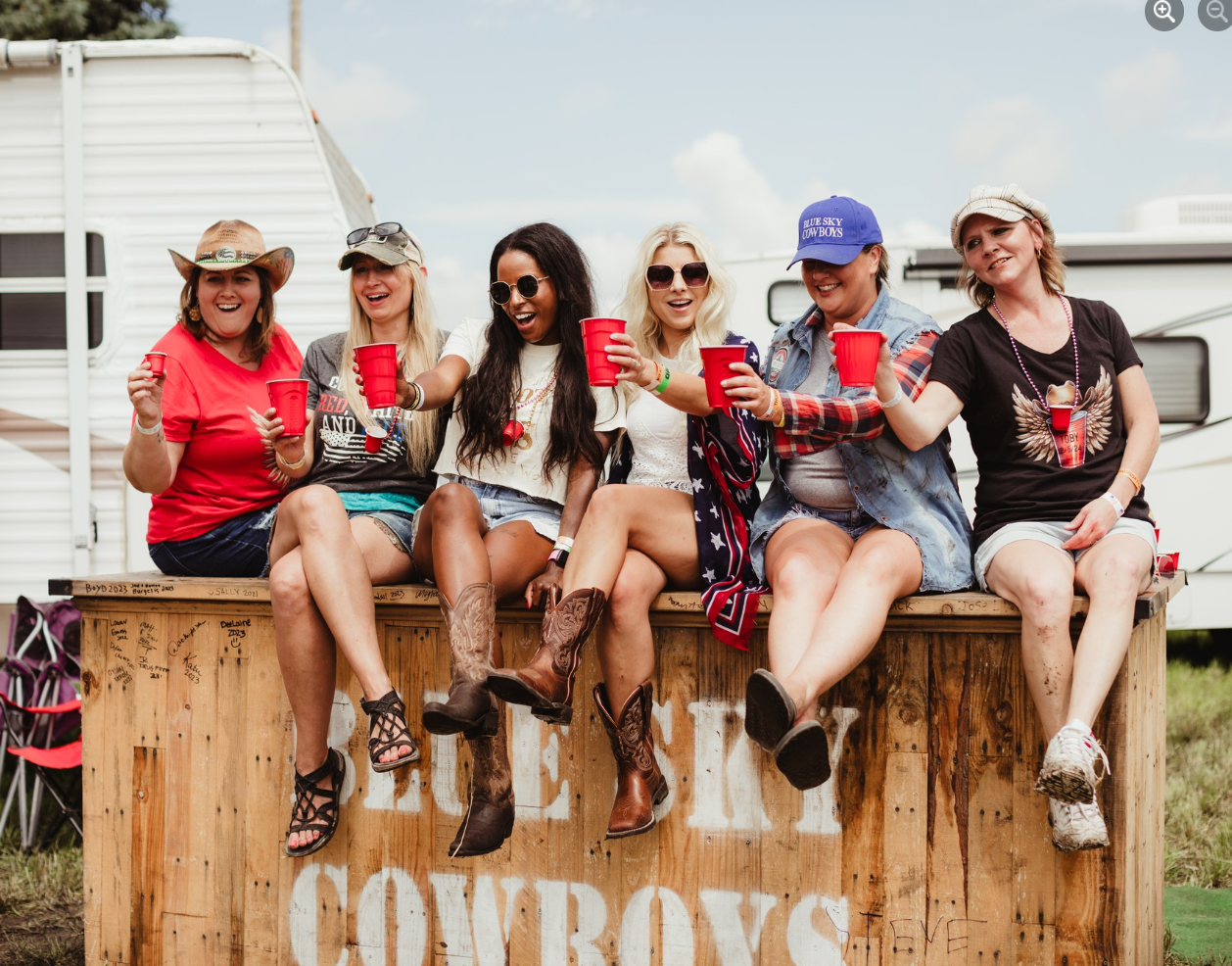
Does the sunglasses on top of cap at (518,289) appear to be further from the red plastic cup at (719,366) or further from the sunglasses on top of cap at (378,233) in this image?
the red plastic cup at (719,366)

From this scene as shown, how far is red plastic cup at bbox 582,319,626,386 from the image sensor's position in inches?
107

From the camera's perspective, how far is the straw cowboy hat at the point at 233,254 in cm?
342

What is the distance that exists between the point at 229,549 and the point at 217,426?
0.39m

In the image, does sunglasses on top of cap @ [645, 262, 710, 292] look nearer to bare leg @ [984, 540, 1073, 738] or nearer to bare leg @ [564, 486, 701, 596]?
bare leg @ [564, 486, 701, 596]

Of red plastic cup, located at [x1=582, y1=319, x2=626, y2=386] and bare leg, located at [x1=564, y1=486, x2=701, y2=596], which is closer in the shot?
red plastic cup, located at [x1=582, y1=319, x2=626, y2=386]

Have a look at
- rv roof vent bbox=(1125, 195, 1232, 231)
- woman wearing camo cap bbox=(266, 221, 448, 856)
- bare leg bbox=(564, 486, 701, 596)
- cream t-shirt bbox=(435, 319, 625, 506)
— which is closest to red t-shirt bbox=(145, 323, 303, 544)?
woman wearing camo cap bbox=(266, 221, 448, 856)

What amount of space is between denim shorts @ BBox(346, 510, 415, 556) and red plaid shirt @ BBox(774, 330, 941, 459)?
119cm

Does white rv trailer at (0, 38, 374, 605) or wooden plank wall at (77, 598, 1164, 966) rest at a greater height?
white rv trailer at (0, 38, 374, 605)

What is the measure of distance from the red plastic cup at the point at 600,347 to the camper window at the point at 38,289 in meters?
3.96

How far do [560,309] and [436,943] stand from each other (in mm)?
1919

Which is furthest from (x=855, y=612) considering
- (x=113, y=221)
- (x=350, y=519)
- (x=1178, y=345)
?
(x=1178, y=345)

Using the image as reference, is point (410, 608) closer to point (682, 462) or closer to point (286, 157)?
point (682, 462)

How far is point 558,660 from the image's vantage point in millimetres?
2748

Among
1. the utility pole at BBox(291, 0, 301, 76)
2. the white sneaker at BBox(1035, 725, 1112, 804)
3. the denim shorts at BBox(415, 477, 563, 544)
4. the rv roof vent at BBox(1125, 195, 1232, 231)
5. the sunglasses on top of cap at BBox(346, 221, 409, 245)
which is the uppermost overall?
the utility pole at BBox(291, 0, 301, 76)
